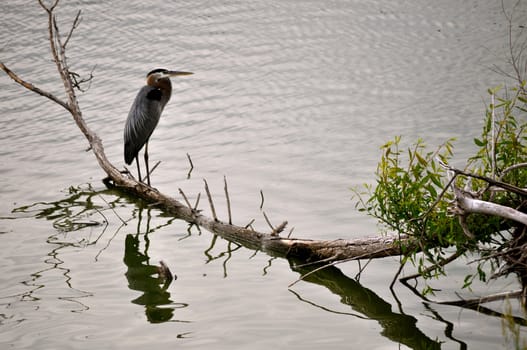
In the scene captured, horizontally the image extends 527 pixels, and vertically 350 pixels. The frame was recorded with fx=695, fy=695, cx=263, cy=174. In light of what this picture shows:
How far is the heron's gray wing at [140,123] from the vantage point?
316 inches

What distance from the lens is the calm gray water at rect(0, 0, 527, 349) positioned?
486cm

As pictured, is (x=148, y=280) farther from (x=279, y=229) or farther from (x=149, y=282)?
(x=279, y=229)

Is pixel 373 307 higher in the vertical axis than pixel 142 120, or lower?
lower

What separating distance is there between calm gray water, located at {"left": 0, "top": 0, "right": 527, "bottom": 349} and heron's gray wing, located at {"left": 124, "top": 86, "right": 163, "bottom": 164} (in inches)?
19.5

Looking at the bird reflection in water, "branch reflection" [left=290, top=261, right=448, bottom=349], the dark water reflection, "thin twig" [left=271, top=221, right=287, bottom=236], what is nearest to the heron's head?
the dark water reflection

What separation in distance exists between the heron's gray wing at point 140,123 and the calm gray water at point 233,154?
494 mm

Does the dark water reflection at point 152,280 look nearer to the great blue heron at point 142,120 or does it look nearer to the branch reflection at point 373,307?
the branch reflection at point 373,307

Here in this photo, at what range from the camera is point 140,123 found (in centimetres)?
808

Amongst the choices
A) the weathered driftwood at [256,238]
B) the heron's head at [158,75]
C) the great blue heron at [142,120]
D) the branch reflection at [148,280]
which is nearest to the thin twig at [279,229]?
the weathered driftwood at [256,238]

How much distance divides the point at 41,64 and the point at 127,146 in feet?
20.4

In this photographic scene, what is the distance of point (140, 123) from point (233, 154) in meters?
1.39

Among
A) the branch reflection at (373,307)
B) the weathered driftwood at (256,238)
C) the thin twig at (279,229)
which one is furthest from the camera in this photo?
the thin twig at (279,229)

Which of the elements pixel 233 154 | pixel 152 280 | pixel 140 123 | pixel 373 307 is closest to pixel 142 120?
pixel 140 123

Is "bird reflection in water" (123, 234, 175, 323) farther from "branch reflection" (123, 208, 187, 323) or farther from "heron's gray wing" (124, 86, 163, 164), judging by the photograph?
"heron's gray wing" (124, 86, 163, 164)
